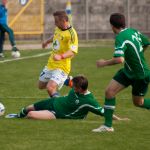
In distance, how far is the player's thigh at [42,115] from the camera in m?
13.3

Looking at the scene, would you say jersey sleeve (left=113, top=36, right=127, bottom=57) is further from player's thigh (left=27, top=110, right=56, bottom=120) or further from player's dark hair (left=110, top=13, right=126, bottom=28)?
player's thigh (left=27, top=110, right=56, bottom=120)

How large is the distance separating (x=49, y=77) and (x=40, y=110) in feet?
6.48

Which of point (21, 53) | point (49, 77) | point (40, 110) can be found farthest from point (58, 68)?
point (21, 53)

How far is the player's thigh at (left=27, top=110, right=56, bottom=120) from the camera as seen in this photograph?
1327 cm

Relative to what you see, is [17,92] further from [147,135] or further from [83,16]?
[83,16]

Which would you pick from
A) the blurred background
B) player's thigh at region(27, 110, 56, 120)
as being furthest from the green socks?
the blurred background

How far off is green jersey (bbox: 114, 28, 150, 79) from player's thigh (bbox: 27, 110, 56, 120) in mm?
1758

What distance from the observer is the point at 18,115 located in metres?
13.6

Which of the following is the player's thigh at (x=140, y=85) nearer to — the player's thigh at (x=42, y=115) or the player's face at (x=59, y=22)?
the player's thigh at (x=42, y=115)

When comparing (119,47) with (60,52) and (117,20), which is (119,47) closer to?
(117,20)

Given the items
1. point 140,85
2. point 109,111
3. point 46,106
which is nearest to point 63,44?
point 46,106

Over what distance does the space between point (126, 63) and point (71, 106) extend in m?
1.47

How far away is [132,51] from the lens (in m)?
12.0

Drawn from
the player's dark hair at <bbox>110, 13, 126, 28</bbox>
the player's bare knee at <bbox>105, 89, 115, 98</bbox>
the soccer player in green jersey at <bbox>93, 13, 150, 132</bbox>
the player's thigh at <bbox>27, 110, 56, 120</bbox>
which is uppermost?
the player's dark hair at <bbox>110, 13, 126, 28</bbox>
